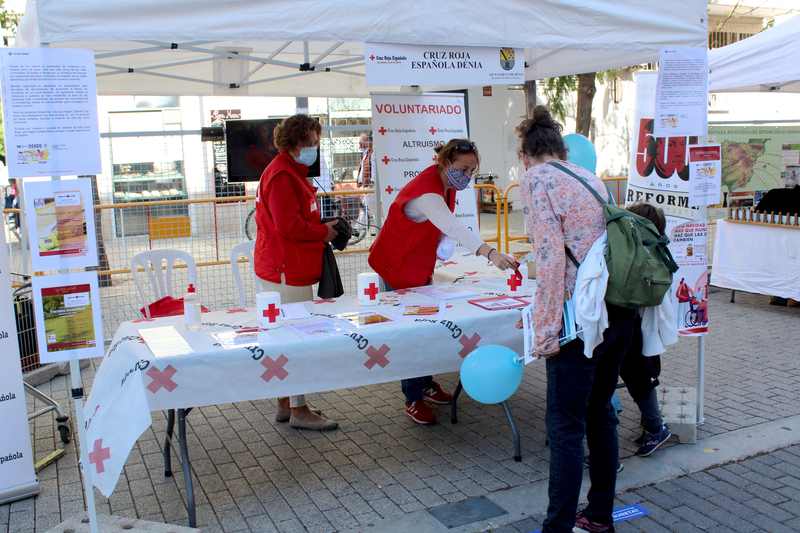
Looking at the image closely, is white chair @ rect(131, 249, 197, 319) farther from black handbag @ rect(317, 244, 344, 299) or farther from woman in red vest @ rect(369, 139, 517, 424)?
woman in red vest @ rect(369, 139, 517, 424)

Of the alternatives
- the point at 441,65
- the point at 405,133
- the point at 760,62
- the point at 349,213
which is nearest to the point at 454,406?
the point at 441,65

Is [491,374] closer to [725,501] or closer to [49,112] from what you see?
[725,501]

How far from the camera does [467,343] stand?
13.0 feet

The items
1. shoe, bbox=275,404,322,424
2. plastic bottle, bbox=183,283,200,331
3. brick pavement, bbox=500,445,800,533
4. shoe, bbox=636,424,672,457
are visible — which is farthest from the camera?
shoe, bbox=275,404,322,424

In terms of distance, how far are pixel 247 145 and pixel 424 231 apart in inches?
278

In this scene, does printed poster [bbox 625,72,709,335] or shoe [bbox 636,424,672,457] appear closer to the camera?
shoe [bbox 636,424,672,457]

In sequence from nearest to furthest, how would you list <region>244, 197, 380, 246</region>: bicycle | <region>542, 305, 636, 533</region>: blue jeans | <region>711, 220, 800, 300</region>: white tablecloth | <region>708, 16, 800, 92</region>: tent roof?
<region>542, 305, 636, 533</region>: blue jeans < <region>711, 220, 800, 300</region>: white tablecloth < <region>708, 16, 800, 92</region>: tent roof < <region>244, 197, 380, 246</region>: bicycle

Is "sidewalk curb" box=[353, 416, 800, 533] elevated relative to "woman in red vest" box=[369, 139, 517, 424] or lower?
lower

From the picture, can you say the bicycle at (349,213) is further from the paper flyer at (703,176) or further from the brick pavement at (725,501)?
the brick pavement at (725,501)

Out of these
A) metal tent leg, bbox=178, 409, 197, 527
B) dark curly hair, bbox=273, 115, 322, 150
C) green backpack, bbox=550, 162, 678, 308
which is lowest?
metal tent leg, bbox=178, 409, 197, 527

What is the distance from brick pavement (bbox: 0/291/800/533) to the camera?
12.1 feet

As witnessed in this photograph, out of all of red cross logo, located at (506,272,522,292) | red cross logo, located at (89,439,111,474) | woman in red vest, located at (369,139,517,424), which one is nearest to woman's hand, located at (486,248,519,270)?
woman in red vest, located at (369,139,517,424)

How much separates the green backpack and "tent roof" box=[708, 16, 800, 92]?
5.48m

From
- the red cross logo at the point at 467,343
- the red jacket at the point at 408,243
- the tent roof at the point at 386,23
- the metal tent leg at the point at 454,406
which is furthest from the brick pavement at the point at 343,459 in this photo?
the tent roof at the point at 386,23
